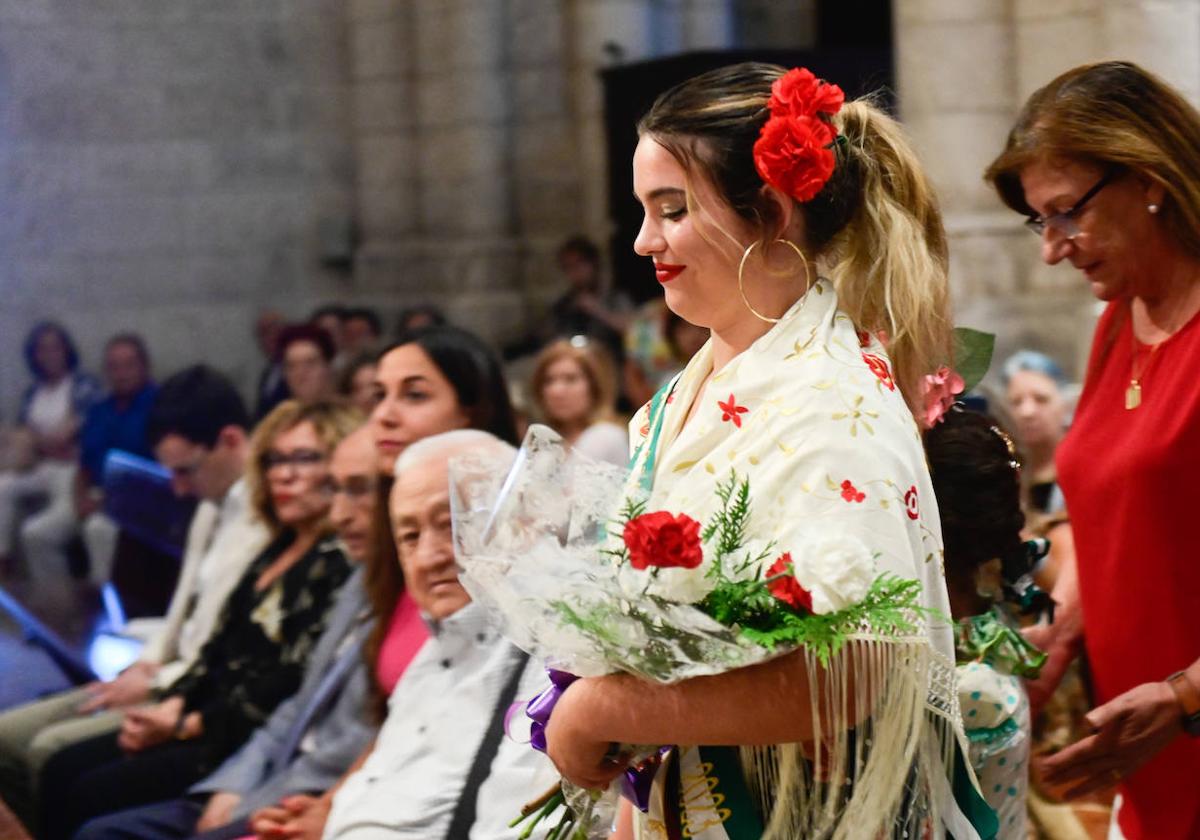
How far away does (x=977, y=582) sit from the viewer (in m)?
2.65

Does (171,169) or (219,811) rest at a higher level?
(171,169)

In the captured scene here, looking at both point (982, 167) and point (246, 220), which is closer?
point (982, 167)

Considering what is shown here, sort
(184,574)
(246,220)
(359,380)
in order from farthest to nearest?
(246,220) < (359,380) < (184,574)

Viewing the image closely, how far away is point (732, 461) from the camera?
194cm

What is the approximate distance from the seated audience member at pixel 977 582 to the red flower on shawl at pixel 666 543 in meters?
0.79

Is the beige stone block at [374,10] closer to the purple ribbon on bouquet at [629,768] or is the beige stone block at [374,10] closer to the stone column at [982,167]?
the stone column at [982,167]

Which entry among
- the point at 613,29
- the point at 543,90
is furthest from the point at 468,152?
the point at 613,29

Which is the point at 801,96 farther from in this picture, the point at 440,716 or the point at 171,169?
the point at 171,169

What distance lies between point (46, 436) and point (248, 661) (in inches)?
209

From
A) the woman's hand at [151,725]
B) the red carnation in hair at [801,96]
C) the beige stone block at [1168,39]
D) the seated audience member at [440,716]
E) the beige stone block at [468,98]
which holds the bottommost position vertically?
the woman's hand at [151,725]

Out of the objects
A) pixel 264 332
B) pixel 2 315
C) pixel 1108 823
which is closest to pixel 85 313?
pixel 2 315

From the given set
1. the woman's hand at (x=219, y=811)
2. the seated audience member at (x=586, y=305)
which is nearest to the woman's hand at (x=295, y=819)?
the woman's hand at (x=219, y=811)

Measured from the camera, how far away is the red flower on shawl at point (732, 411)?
1979 mm

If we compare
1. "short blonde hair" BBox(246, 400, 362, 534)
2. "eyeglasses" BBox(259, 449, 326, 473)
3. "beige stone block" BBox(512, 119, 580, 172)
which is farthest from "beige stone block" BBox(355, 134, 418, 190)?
"eyeglasses" BBox(259, 449, 326, 473)
